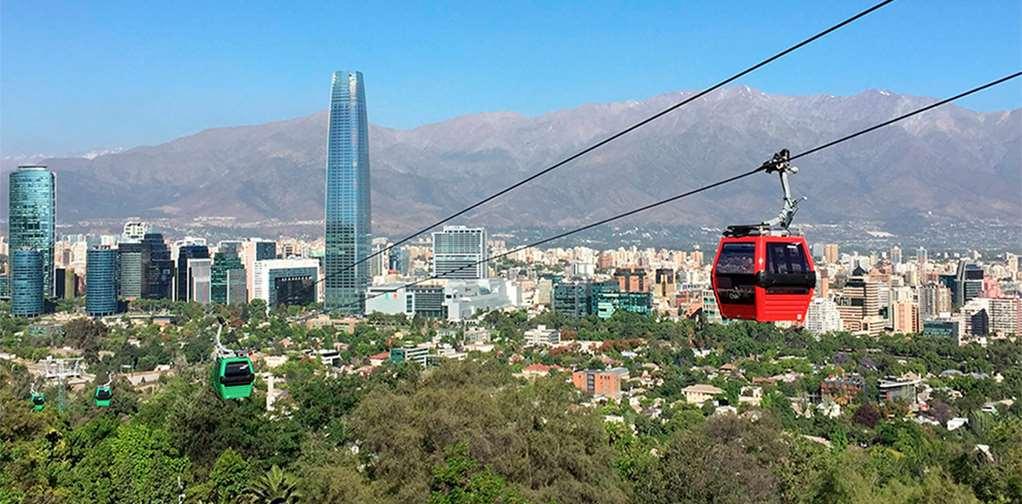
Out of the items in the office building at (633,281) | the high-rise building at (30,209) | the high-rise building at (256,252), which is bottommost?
the office building at (633,281)

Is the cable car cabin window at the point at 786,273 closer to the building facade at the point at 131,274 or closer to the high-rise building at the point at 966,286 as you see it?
the high-rise building at the point at 966,286

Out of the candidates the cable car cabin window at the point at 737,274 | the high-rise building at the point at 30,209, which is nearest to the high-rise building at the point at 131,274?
the high-rise building at the point at 30,209

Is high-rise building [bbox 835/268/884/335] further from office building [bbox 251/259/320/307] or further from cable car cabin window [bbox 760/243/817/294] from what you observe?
cable car cabin window [bbox 760/243/817/294]

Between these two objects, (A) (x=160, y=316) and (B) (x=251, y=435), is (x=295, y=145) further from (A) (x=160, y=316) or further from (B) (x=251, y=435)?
(B) (x=251, y=435)

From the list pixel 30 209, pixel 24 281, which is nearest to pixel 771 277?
pixel 24 281

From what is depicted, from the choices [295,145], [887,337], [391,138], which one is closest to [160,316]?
[887,337]

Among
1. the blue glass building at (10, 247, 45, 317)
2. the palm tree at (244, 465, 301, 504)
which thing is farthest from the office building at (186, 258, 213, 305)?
the palm tree at (244, 465, 301, 504)
